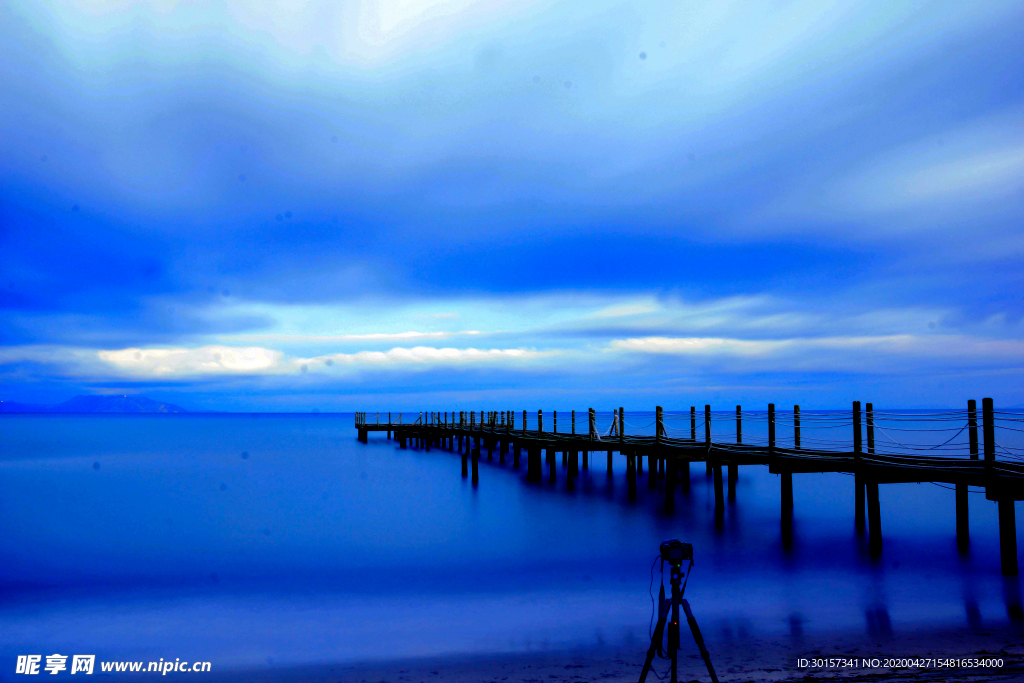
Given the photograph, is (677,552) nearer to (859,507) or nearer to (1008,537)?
(1008,537)

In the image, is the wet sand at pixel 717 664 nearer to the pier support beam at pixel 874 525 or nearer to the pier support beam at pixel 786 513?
the pier support beam at pixel 874 525

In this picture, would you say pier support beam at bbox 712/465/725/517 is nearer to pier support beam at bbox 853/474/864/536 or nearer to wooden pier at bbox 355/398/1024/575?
wooden pier at bbox 355/398/1024/575

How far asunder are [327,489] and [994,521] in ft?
91.8

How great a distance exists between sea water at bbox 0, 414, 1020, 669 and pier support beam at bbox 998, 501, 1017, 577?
32cm

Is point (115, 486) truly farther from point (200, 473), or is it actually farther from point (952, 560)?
point (952, 560)

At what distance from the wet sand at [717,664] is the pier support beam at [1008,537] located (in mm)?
2737

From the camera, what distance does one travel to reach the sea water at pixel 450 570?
11.0 metres

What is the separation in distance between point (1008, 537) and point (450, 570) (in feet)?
38.9

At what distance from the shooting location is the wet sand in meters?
7.89

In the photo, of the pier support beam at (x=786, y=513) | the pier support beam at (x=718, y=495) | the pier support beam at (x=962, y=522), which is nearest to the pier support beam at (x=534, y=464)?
the pier support beam at (x=718, y=495)

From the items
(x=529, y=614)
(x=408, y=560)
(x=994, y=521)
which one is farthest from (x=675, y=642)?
(x=994, y=521)

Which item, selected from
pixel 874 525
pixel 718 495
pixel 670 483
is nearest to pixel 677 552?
pixel 874 525

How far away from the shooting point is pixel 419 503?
2780 cm

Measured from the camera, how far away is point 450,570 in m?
16.1
